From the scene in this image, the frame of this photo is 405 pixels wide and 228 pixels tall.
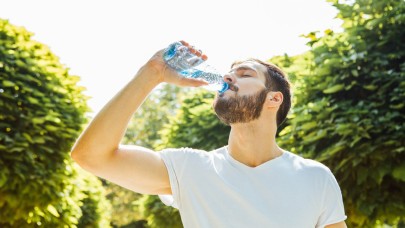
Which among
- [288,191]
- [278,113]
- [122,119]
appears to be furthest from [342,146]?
[122,119]

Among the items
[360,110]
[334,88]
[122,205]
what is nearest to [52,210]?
[334,88]

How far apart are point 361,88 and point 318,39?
3.06 ft

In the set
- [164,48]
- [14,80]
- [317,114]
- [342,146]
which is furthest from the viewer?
[14,80]

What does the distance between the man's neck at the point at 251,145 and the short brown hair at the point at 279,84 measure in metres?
0.26

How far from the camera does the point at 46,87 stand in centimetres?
838

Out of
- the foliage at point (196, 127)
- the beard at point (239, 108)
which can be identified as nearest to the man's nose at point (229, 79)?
the beard at point (239, 108)

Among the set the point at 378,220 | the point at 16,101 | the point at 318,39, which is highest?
the point at 318,39

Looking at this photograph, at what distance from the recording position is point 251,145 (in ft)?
9.61

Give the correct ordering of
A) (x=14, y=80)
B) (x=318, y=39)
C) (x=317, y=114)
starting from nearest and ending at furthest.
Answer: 1. (x=317, y=114)
2. (x=318, y=39)
3. (x=14, y=80)

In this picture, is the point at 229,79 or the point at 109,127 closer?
the point at 109,127

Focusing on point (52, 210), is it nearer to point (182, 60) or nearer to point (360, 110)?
point (360, 110)

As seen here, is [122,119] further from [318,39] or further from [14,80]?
[14,80]

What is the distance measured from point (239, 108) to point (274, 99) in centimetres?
33

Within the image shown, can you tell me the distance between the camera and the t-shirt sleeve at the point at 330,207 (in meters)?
2.72
